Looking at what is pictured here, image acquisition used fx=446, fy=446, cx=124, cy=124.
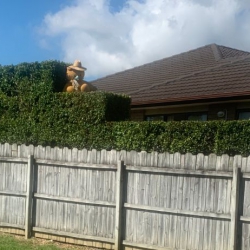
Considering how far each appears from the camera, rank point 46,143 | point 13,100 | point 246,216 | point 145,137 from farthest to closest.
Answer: point 13,100, point 46,143, point 145,137, point 246,216

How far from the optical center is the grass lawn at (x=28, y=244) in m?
8.72

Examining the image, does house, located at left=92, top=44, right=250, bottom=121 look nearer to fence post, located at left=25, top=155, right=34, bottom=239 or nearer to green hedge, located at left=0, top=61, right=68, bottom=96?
green hedge, located at left=0, top=61, right=68, bottom=96

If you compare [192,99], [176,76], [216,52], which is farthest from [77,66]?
[216,52]

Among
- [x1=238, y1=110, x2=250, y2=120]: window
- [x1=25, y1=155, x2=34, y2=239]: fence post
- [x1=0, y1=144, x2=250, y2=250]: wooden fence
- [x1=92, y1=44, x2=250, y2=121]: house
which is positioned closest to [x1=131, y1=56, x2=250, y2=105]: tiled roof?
[x1=92, y1=44, x2=250, y2=121]: house

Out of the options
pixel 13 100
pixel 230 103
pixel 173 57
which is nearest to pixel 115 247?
pixel 13 100

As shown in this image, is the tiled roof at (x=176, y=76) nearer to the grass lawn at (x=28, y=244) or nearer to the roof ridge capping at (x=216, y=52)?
the roof ridge capping at (x=216, y=52)

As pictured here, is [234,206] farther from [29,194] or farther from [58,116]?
[58,116]

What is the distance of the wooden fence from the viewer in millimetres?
7336

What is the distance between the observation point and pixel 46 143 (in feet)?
36.1

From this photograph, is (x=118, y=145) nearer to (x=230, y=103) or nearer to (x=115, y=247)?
(x=115, y=247)

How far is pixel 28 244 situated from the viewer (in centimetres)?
902

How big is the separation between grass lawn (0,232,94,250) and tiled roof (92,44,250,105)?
6.15 meters

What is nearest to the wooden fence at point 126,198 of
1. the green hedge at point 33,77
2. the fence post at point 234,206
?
the fence post at point 234,206

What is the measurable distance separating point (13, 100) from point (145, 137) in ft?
13.4
